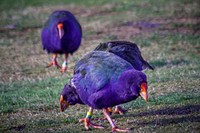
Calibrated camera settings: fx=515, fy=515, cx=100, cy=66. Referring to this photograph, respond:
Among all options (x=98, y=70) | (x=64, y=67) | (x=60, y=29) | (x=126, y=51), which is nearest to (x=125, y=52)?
(x=126, y=51)

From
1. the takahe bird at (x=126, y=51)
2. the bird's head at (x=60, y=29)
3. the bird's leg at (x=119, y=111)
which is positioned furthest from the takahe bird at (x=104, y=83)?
the bird's head at (x=60, y=29)

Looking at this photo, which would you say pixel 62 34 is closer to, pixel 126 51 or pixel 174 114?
pixel 126 51

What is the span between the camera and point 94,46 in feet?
46.8

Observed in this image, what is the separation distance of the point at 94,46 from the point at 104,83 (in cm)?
726

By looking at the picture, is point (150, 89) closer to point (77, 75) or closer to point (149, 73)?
point (149, 73)

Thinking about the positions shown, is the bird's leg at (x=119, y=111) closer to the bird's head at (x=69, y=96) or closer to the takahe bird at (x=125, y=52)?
the takahe bird at (x=125, y=52)

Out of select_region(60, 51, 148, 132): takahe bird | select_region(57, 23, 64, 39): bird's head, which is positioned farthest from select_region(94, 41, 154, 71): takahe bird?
select_region(57, 23, 64, 39): bird's head

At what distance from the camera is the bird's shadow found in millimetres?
7590

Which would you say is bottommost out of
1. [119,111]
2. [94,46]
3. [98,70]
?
[94,46]

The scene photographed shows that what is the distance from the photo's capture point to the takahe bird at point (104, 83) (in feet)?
22.5

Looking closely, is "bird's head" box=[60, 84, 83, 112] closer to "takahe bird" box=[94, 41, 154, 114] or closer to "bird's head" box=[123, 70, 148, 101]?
"takahe bird" box=[94, 41, 154, 114]

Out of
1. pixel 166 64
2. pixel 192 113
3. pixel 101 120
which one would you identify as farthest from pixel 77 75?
pixel 166 64

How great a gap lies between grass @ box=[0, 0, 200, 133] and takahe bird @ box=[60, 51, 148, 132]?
548mm

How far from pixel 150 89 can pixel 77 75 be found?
2.46m
